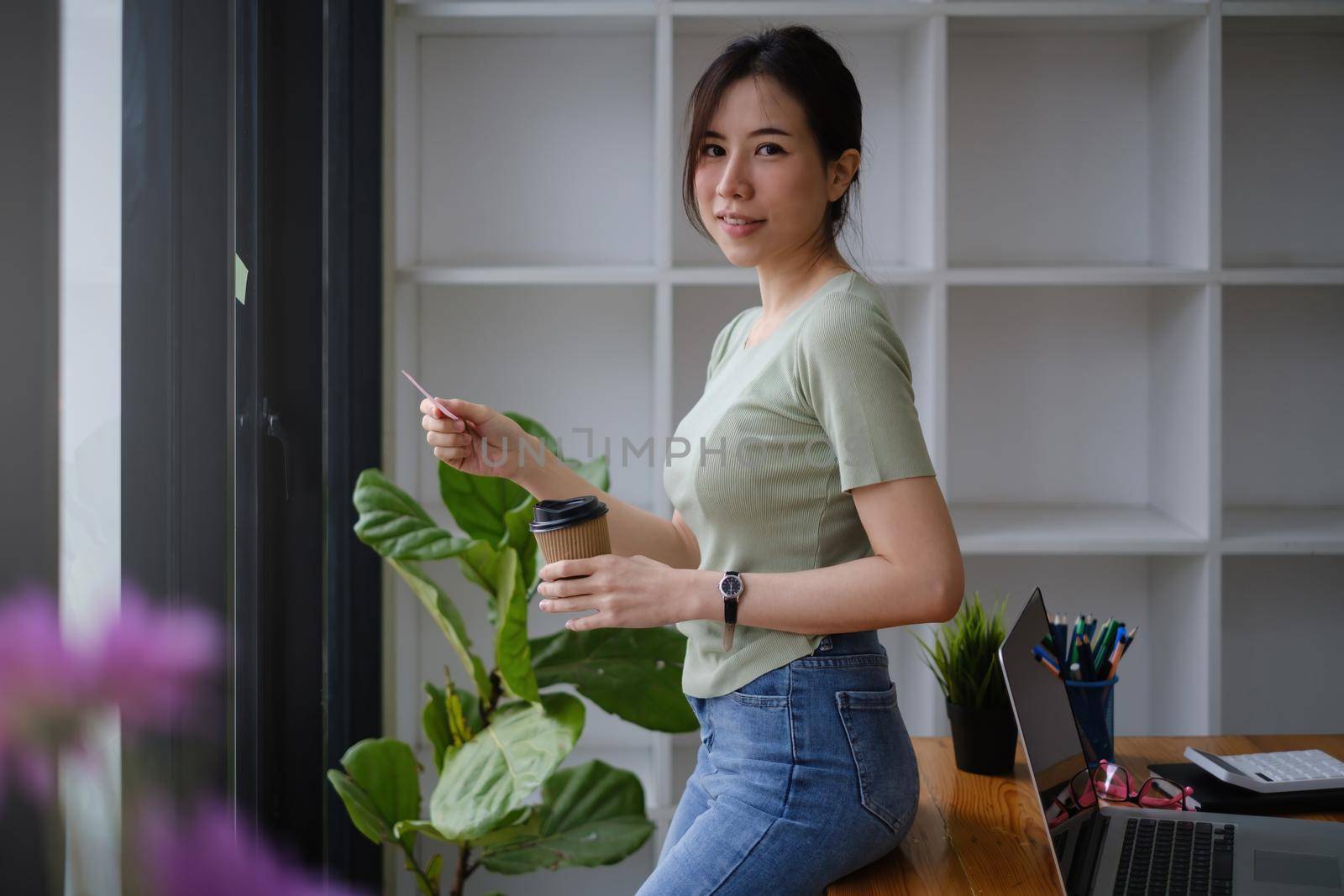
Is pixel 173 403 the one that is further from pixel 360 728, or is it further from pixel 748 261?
pixel 360 728

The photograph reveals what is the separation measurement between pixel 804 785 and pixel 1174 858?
16.4 inches

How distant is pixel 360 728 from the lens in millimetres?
2160

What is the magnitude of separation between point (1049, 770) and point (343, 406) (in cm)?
141

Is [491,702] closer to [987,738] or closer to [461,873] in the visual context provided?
[461,873]

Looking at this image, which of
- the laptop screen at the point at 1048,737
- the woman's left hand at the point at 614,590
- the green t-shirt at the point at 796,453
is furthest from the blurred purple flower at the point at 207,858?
the laptop screen at the point at 1048,737

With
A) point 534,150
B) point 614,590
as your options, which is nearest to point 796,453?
point 614,590

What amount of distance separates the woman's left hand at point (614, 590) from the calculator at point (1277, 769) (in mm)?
761

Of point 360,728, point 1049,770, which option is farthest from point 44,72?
point 360,728

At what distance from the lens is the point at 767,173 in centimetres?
130

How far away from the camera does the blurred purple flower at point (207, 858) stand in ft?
3.04

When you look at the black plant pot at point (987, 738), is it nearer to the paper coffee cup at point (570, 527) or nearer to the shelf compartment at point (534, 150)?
the paper coffee cup at point (570, 527)

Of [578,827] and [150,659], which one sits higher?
[150,659]

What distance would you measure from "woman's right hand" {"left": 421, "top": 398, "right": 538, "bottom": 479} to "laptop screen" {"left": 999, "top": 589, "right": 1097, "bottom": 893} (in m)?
0.64

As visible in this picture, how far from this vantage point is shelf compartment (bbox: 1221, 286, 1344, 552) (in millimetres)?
2500
